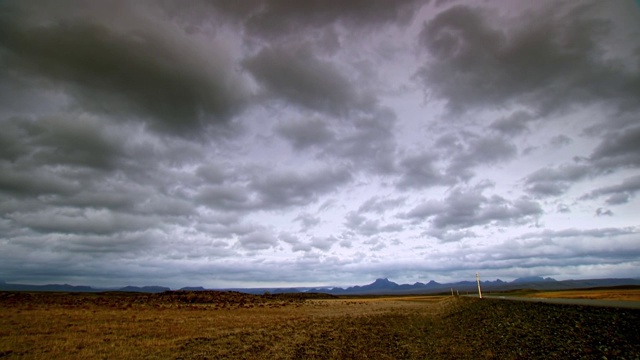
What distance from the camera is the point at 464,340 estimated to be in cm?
2634

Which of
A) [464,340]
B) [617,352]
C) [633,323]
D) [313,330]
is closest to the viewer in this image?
[617,352]

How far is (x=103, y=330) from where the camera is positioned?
33.8 meters

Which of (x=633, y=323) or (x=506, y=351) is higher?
(x=633, y=323)

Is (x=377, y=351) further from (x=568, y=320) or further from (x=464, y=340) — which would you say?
(x=568, y=320)

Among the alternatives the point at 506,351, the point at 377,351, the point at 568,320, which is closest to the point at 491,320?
the point at 568,320

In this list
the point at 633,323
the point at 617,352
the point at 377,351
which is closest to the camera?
the point at 617,352

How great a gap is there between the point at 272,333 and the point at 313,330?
15.8ft

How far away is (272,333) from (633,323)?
1076 inches

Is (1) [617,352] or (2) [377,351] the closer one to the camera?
(1) [617,352]

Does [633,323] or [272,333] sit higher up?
[633,323]

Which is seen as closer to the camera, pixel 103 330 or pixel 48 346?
pixel 48 346

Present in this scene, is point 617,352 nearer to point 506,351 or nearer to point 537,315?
point 506,351

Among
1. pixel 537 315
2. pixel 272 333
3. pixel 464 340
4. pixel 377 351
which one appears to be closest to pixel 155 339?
pixel 272 333

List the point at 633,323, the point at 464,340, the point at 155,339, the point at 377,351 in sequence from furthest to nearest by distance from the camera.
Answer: the point at 155,339 < the point at 464,340 < the point at 377,351 < the point at 633,323
